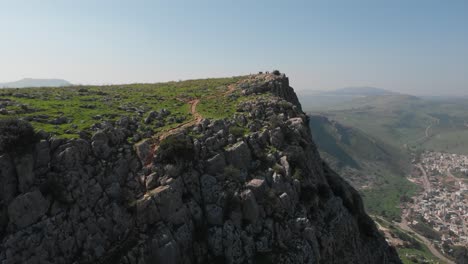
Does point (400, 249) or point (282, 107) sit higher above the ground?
point (282, 107)

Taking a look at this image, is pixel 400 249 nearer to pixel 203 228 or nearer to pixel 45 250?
pixel 203 228

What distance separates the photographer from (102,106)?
2099 inches

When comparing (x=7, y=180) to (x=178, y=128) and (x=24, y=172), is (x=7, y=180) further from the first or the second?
(x=178, y=128)

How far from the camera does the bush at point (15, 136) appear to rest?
3150 centimetres

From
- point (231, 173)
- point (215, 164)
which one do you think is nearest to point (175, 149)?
point (215, 164)

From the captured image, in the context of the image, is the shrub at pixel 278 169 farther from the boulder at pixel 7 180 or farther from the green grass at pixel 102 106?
the boulder at pixel 7 180

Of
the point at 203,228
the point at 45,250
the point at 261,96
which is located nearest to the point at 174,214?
the point at 203,228

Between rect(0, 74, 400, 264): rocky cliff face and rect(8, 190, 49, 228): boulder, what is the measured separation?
3.4 inches

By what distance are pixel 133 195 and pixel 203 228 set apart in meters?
8.28

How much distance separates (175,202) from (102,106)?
25.8 meters

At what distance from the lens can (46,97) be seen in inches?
2217

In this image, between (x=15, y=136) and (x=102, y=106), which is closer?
(x=15, y=136)

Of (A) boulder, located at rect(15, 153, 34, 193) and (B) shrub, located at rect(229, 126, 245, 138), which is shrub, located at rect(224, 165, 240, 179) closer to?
(B) shrub, located at rect(229, 126, 245, 138)

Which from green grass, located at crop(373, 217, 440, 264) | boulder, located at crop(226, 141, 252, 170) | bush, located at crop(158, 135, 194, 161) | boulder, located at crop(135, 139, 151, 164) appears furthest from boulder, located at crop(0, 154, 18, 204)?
green grass, located at crop(373, 217, 440, 264)
